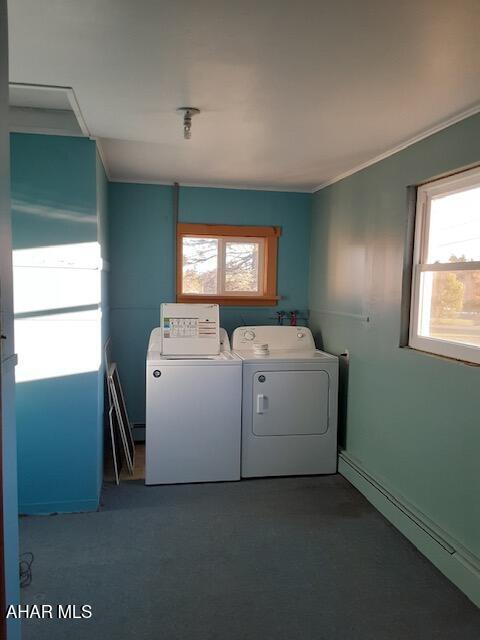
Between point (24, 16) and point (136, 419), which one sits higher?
point (24, 16)

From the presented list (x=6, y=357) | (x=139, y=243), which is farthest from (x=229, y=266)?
(x=6, y=357)

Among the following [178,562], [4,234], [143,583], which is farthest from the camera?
[178,562]

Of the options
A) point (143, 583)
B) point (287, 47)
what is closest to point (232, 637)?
point (143, 583)

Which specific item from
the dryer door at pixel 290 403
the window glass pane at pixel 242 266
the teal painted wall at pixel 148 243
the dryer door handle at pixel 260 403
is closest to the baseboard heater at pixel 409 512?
the dryer door at pixel 290 403

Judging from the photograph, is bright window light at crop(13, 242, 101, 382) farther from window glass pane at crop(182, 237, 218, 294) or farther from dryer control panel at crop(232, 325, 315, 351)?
window glass pane at crop(182, 237, 218, 294)

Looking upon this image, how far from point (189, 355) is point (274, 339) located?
886 millimetres

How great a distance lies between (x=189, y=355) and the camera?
3691 mm

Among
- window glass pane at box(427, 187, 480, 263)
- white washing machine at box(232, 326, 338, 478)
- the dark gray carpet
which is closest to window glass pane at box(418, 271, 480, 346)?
window glass pane at box(427, 187, 480, 263)

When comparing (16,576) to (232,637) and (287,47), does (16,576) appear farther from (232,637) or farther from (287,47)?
(287,47)

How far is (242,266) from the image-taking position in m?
4.66

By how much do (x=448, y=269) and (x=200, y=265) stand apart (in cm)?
247

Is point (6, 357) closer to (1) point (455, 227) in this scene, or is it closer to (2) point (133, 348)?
(1) point (455, 227)

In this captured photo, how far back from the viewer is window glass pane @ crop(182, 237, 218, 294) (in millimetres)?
4551

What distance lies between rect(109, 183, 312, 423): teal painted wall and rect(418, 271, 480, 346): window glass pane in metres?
1.96
